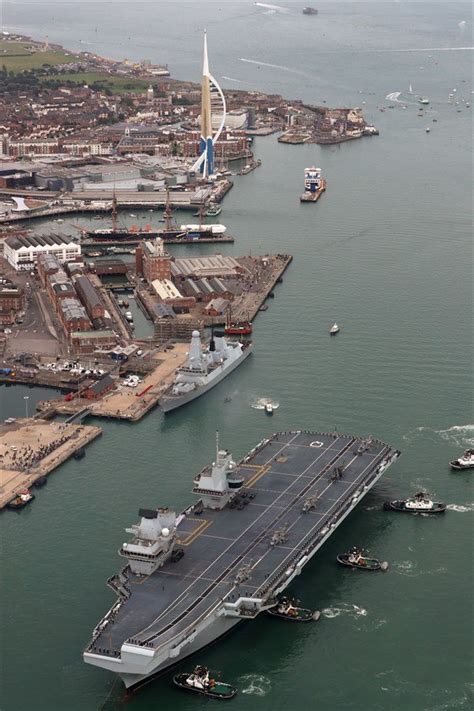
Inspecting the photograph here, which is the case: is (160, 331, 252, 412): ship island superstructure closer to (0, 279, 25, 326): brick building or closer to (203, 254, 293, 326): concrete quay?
(203, 254, 293, 326): concrete quay

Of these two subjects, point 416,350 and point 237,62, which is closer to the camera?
point 416,350

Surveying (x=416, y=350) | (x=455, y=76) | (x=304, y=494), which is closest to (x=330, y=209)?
(x=416, y=350)

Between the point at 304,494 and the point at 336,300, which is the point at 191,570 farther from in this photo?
the point at 336,300

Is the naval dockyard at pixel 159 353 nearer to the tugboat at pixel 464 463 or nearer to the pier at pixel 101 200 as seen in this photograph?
the pier at pixel 101 200

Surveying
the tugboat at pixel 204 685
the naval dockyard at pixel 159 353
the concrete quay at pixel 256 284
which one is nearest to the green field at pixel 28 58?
the naval dockyard at pixel 159 353

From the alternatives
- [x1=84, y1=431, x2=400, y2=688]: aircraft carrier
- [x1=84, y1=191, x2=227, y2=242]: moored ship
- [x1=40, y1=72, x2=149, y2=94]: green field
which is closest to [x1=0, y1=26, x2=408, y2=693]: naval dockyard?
[x1=84, y1=431, x2=400, y2=688]: aircraft carrier
